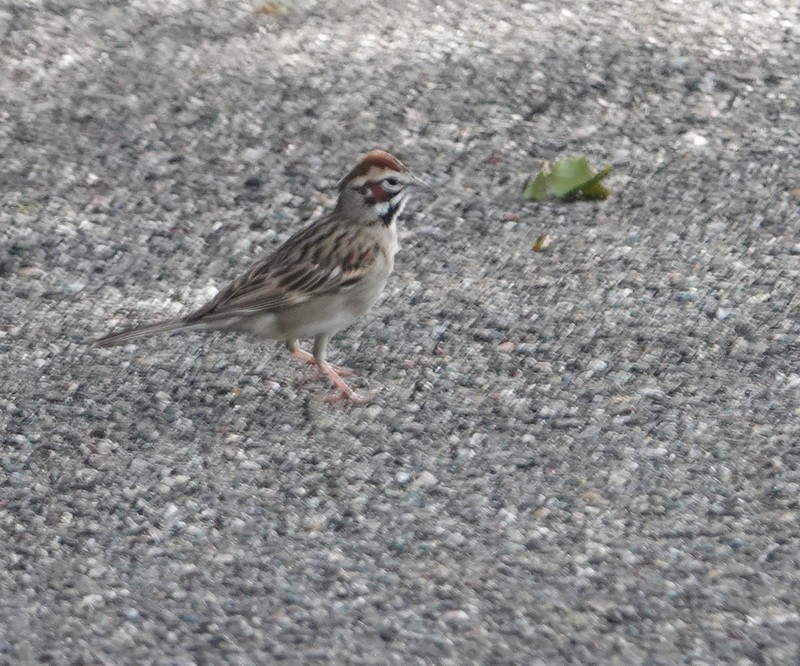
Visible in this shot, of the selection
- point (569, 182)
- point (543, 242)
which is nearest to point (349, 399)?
point (543, 242)

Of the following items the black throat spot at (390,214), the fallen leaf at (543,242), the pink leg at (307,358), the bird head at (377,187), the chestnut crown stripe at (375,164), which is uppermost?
the chestnut crown stripe at (375,164)

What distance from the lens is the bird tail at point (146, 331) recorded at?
5.97 meters

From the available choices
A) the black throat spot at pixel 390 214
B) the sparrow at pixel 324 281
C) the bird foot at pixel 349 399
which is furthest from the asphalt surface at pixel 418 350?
the black throat spot at pixel 390 214

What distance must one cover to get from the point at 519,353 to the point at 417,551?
4.84 ft

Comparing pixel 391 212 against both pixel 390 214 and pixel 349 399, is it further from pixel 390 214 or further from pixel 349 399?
pixel 349 399

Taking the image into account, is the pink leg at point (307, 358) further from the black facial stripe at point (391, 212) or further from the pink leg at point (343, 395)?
the black facial stripe at point (391, 212)

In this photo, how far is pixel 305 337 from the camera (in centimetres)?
632

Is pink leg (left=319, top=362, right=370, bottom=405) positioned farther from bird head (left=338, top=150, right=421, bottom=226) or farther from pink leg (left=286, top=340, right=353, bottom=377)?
bird head (left=338, top=150, right=421, bottom=226)

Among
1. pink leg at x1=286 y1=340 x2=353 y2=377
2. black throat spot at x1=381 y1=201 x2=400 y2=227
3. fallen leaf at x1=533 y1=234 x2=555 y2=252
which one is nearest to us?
pink leg at x1=286 y1=340 x2=353 y2=377

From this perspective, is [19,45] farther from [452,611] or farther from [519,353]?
[452,611]

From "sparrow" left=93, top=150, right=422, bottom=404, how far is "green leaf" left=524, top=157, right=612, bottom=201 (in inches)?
50.1

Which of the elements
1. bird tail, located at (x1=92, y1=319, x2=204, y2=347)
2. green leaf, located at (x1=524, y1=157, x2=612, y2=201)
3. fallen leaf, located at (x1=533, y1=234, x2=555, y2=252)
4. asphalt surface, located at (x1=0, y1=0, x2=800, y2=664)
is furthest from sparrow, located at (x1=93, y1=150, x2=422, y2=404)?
green leaf, located at (x1=524, y1=157, x2=612, y2=201)

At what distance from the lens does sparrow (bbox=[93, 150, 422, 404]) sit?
6.10 meters

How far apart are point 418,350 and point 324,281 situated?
54 cm
